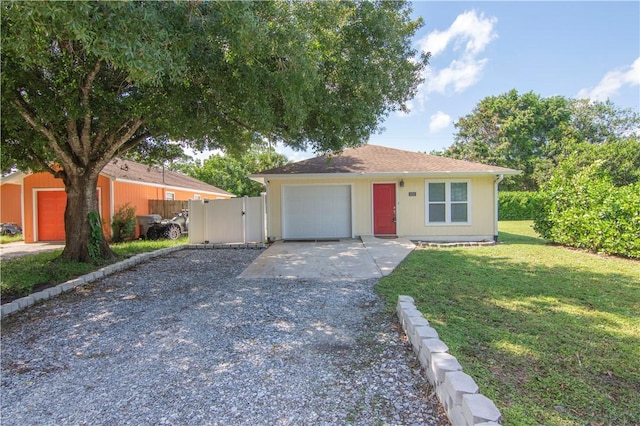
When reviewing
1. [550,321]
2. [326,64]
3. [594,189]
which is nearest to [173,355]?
[550,321]

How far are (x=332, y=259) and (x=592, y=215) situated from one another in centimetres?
689

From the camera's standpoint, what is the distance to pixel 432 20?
8.34m

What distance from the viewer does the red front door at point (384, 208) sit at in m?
11.9

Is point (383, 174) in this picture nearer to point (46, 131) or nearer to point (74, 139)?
point (74, 139)

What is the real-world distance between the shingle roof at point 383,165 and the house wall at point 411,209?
382 millimetres

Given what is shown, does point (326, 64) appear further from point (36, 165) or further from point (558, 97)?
point (558, 97)

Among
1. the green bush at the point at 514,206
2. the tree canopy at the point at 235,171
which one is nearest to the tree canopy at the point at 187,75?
the green bush at the point at 514,206

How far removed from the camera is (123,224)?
13.1m

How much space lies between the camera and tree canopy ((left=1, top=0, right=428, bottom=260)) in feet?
11.2

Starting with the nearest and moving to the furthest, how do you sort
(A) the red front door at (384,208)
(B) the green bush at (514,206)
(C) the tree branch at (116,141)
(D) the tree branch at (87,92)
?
(D) the tree branch at (87,92), (C) the tree branch at (116,141), (A) the red front door at (384,208), (B) the green bush at (514,206)

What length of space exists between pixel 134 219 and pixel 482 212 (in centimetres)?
1307

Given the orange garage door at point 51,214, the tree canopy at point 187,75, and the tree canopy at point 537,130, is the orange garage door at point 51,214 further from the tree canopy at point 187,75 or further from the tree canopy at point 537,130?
the tree canopy at point 537,130

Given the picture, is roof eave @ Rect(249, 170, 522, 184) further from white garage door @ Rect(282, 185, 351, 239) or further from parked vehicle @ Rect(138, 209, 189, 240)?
parked vehicle @ Rect(138, 209, 189, 240)

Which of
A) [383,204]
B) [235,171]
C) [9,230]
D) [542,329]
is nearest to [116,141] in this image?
[383,204]
